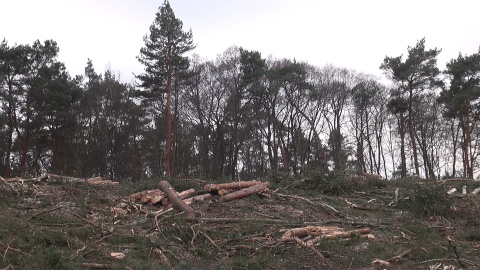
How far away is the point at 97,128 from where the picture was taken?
33094 millimetres

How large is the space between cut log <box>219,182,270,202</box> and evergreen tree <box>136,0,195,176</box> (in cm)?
1575

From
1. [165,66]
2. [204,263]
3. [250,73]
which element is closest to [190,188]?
[204,263]

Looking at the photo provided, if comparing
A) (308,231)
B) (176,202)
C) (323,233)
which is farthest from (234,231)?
(176,202)

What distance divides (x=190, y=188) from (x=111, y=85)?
24703 millimetres

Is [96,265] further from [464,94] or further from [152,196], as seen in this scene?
[464,94]

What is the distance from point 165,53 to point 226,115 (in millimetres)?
8467

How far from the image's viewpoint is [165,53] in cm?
2709

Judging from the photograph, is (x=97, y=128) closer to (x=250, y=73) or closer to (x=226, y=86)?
(x=226, y=86)

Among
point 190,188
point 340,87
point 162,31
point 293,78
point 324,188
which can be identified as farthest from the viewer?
point 340,87

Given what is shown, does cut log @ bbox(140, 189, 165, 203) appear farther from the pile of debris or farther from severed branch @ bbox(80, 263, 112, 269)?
severed branch @ bbox(80, 263, 112, 269)

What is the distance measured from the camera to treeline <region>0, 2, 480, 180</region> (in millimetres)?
27234

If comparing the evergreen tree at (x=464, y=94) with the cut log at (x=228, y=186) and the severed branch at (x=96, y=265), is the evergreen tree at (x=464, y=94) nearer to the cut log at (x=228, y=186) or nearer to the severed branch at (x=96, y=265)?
the cut log at (x=228, y=186)

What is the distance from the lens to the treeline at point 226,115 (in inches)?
1072

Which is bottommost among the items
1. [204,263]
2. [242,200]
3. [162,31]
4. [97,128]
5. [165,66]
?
[204,263]
